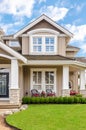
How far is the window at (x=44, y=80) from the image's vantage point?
23.9 meters

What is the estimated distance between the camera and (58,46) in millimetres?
24609

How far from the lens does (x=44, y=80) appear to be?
2391 cm

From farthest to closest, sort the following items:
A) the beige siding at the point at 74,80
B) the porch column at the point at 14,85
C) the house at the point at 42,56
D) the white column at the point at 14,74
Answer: the beige siding at the point at 74,80 < the house at the point at 42,56 < the white column at the point at 14,74 < the porch column at the point at 14,85

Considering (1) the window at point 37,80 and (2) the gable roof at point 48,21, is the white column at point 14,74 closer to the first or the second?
(1) the window at point 37,80

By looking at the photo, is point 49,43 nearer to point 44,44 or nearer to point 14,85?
point 44,44

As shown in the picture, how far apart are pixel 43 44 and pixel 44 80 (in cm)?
303

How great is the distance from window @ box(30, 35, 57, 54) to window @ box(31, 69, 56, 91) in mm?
1639

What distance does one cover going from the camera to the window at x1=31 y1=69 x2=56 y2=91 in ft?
78.5

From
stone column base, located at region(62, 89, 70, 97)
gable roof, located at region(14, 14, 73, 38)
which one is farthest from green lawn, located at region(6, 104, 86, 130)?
gable roof, located at region(14, 14, 73, 38)

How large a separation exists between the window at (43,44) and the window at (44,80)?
1639 millimetres

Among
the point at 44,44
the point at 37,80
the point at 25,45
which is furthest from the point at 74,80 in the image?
the point at 25,45

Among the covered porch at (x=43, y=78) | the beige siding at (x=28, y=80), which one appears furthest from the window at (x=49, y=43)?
the beige siding at (x=28, y=80)

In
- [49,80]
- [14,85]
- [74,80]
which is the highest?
[74,80]

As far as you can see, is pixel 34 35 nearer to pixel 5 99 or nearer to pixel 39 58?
pixel 39 58
